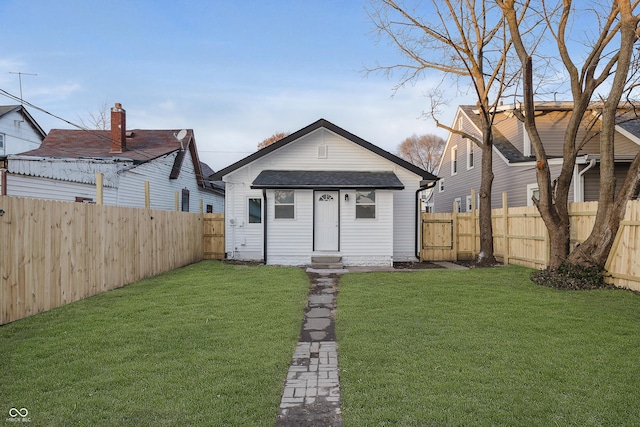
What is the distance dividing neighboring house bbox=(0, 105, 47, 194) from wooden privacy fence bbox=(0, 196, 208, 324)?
1833cm

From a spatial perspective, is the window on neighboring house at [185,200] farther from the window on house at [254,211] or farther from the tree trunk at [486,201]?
the tree trunk at [486,201]

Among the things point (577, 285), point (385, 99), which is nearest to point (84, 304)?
point (577, 285)

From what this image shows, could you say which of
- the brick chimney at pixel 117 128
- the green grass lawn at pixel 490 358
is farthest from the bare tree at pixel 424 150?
the green grass lawn at pixel 490 358

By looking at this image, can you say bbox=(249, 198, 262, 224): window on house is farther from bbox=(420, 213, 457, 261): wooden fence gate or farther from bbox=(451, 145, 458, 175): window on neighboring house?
bbox=(451, 145, 458, 175): window on neighboring house

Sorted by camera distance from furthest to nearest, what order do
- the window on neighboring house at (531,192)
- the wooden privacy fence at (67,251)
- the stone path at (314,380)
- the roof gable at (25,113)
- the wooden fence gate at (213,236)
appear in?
1. the roof gable at (25,113)
2. the wooden fence gate at (213,236)
3. the window on neighboring house at (531,192)
4. the wooden privacy fence at (67,251)
5. the stone path at (314,380)

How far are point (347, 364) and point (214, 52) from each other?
520 inches

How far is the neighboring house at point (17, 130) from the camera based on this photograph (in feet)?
75.5

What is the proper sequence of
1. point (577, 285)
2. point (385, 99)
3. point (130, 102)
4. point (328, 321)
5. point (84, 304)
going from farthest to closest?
point (130, 102)
point (385, 99)
point (577, 285)
point (84, 304)
point (328, 321)

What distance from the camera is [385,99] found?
15109 millimetres

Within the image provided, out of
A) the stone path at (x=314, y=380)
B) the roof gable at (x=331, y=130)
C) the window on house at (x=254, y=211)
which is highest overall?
the roof gable at (x=331, y=130)

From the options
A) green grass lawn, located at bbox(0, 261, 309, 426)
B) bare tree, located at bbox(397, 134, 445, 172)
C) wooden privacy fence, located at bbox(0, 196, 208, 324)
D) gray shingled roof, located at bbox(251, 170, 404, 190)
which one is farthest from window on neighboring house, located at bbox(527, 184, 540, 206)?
bare tree, located at bbox(397, 134, 445, 172)

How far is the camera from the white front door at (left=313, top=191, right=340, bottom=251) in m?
13.1

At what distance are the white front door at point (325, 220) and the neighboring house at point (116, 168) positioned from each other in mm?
4764

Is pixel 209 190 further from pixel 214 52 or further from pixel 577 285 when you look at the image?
pixel 577 285
